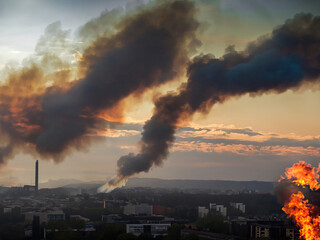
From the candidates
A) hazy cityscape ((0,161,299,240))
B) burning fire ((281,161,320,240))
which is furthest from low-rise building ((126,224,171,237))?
burning fire ((281,161,320,240))

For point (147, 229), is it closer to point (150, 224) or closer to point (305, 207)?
point (150, 224)

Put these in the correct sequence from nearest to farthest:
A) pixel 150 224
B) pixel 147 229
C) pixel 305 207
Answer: pixel 305 207
pixel 147 229
pixel 150 224

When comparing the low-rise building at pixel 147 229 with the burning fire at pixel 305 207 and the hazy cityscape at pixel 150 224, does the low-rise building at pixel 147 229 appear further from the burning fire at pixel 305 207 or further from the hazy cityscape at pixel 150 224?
the burning fire at pixel 305 207

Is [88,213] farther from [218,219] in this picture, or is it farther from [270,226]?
[270,226]

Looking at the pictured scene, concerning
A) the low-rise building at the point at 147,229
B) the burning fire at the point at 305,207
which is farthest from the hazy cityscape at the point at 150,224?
the burning fire at the point at 305,207

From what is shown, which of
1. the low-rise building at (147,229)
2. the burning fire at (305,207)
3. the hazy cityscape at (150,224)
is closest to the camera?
the burning fire at (305,207)

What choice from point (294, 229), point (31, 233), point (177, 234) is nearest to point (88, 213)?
point (31, 233)

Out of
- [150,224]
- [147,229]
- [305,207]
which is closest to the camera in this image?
[305,207]

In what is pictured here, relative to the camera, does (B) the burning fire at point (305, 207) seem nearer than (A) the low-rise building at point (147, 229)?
Yes

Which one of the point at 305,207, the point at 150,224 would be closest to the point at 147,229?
the point at 150,224

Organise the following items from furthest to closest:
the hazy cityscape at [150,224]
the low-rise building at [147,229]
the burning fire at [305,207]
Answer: the low-rise building at [147,229], the hazy cityscape at [150,224], the burning fire at [305,207]

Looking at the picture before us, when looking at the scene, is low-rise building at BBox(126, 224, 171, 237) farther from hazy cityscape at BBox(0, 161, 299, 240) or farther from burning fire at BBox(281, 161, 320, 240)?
burning fire at BBox(281, 161, 320, 240)
